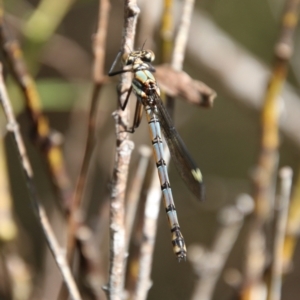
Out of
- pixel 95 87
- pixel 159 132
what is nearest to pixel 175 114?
pixel 159 132

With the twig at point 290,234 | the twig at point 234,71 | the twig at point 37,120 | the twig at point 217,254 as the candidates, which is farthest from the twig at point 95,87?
the twig at point 234,71

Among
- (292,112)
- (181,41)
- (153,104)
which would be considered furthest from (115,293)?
(292,112)

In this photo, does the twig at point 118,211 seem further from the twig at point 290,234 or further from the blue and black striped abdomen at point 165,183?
the twig at point 290,234

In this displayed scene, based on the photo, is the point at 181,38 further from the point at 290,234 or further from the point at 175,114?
the point at 175,114

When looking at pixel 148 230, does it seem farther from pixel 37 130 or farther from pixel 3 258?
pixel 3 258

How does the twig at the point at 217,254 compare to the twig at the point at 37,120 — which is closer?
the twig at the point at 37,120
